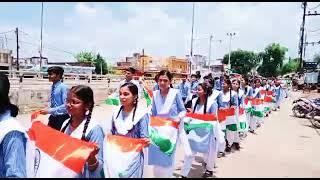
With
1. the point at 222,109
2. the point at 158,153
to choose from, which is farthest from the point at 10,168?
the point at 222,109

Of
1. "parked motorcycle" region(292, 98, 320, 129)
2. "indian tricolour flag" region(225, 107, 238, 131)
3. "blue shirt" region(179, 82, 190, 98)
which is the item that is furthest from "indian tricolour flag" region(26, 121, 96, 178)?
"parked motorcycle" region(292, 98, 320, 129)

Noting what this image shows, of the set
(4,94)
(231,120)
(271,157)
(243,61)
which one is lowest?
(271,157)

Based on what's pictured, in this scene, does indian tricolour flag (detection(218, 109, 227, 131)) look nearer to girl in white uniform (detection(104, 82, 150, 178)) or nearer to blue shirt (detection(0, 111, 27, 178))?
girl in white uniform (detection(104, 82, 150, 178))

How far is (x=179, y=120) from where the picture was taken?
5.57 meters

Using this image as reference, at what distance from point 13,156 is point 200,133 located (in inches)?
171

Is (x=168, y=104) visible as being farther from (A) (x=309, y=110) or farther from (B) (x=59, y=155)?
(A) (x=309, y=110)

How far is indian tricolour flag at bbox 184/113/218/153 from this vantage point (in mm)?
6535

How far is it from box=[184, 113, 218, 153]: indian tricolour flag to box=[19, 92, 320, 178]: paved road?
601 millimetres

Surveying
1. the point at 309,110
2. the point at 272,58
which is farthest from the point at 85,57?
the point at 309,110

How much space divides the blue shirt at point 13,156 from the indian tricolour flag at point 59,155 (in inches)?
14.0

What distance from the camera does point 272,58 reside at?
83.8 m

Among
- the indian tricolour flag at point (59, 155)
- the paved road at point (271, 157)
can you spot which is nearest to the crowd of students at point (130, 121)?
the indian tricolour flag at point (59, 155)

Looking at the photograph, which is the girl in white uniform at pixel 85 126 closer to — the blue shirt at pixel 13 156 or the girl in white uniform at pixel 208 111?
the blue shirt at pixel 13 156

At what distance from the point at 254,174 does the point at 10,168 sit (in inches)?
204
